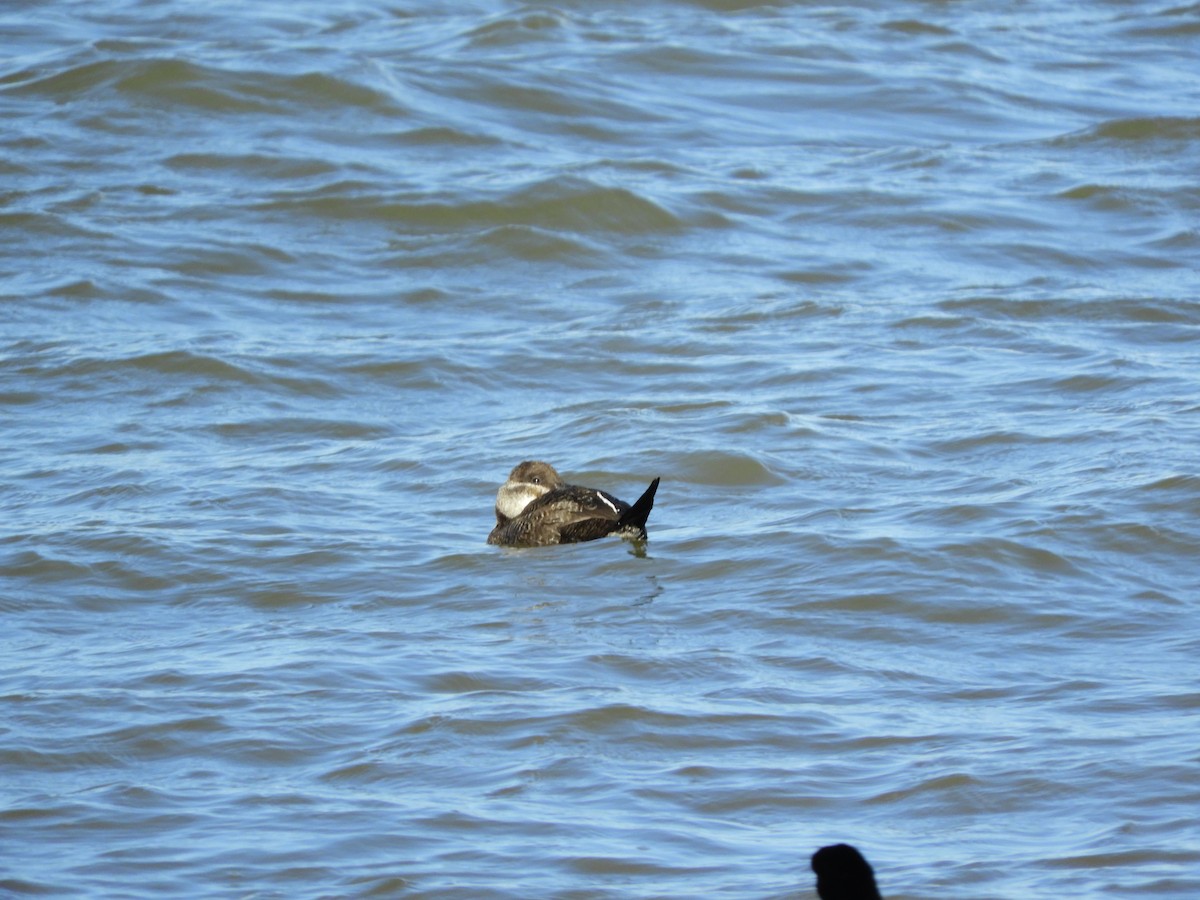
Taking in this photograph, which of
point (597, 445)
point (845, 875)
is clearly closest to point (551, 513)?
point (597, 445)

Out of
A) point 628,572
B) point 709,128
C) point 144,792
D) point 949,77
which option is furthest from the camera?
point 949,77

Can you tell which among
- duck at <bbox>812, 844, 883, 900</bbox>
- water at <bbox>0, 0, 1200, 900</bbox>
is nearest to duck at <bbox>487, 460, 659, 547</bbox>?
water at <bbox>0, 0, 1200, 900</bbox>

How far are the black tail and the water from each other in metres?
0.23

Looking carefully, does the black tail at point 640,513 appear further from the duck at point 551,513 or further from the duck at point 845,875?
Answer: the duck at point 845,875

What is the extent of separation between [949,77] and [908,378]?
8651mm

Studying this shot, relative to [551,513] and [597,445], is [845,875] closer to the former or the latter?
[551,513]

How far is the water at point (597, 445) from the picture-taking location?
597 cm

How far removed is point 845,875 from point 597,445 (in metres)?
7.27

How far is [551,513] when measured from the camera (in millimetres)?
9328

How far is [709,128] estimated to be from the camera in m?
18.2

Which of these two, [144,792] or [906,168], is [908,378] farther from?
[144,792]

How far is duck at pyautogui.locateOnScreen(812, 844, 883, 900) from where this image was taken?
3682mm

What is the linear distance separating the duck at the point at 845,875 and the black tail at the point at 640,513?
503 cm

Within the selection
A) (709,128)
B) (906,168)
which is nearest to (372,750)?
(906,168)
